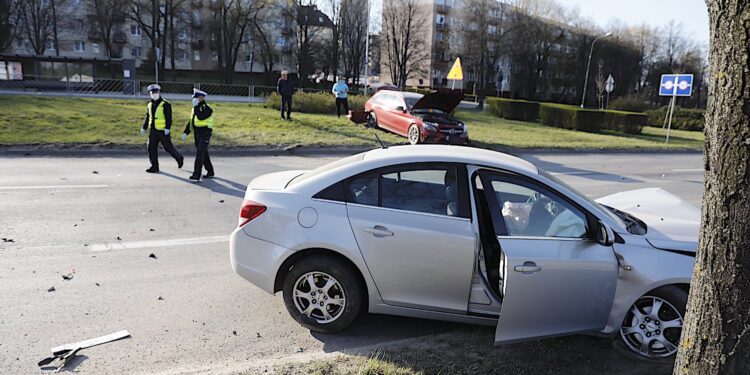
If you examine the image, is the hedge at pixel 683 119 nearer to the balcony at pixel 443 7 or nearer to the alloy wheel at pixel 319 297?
the alloy wheel at pixel 319 297

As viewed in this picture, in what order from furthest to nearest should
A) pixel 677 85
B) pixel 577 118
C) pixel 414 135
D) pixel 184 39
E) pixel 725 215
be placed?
pixel 184 39 → pixel 577 118 → pixel 677 85 → pixel 414 135 → pixel 725 215

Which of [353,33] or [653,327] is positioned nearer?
[653,327]

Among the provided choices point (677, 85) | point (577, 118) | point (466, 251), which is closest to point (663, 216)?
point (466, 251)

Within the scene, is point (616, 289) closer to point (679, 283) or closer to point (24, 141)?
point (679, 283)

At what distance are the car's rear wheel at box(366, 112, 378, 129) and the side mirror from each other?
16.4 meters

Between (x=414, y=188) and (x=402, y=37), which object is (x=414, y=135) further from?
(x=402, y=37)

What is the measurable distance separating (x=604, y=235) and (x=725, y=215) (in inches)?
55.5

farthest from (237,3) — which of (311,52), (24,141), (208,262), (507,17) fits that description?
(208,262)

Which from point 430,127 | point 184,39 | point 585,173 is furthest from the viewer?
point 184,39

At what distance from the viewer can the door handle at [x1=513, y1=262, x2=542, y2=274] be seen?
3.57 metres

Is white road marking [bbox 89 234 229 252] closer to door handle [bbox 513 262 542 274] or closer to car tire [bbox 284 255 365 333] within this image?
car tire [bbox 284 255 365 333]

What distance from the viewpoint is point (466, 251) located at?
384 centimetres

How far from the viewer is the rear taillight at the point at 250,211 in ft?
13.8

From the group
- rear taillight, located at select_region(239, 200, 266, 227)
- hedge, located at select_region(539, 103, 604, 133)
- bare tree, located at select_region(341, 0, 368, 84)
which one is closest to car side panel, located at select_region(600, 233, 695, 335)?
rear taillight, located at select_region(239, 200, 266, 227)
